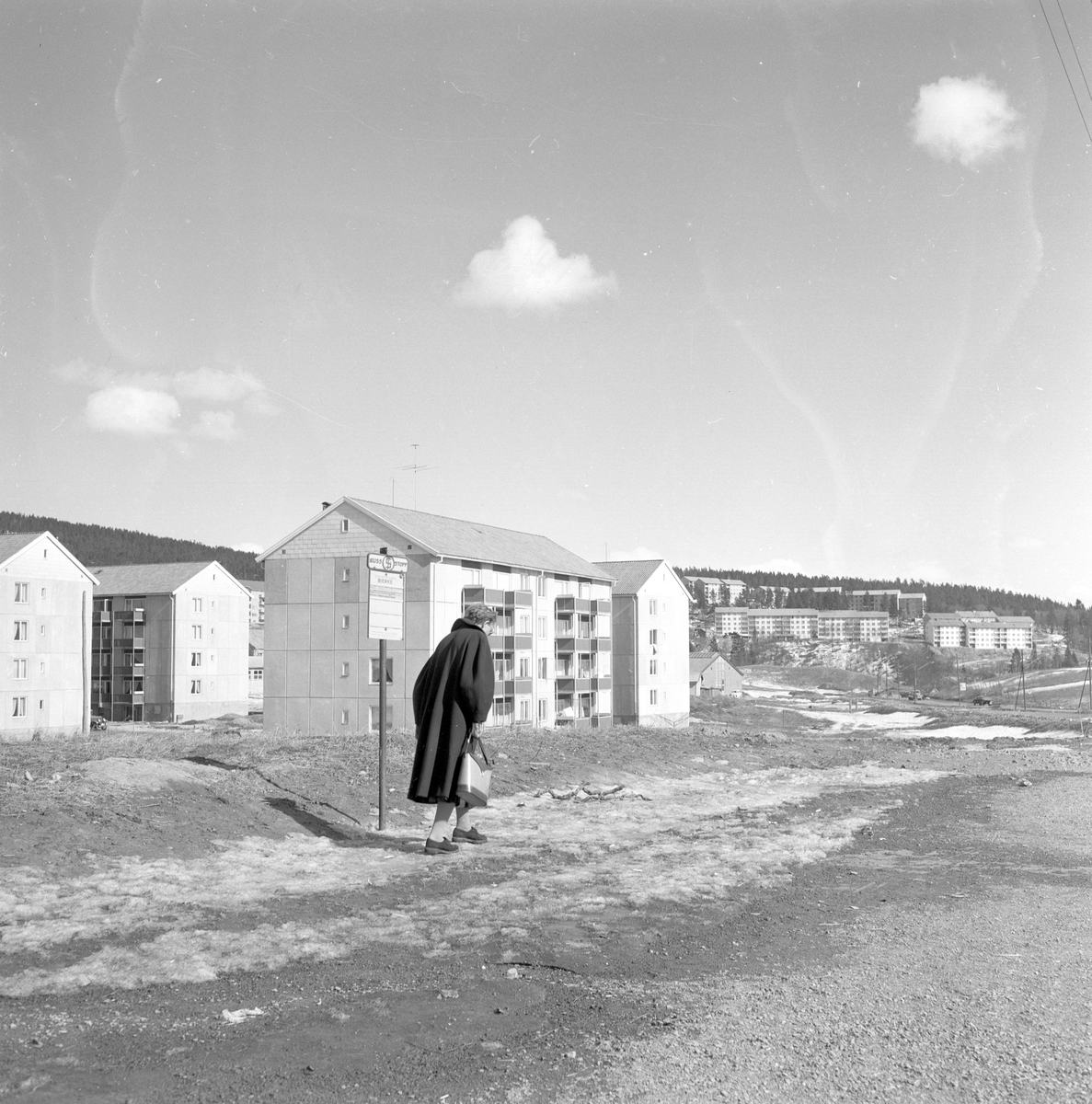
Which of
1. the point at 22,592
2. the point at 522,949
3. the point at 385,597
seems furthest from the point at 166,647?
the point at 522,949

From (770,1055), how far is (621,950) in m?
1.90

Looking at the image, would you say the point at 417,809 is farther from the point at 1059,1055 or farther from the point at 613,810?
the point at 1059,1055

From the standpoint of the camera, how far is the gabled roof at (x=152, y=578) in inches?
3575

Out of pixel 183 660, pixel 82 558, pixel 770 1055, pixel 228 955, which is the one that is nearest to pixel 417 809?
pixel 228 955

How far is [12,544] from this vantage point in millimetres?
70500

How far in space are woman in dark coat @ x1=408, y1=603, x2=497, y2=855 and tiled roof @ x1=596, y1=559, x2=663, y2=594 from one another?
6225 cm

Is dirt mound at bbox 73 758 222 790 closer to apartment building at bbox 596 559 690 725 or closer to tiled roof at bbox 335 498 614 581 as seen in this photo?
tiled roof at bbox 335 498 614 581

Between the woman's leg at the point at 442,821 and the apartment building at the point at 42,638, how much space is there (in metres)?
64.2

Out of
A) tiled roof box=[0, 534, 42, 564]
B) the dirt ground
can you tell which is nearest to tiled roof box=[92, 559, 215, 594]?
tiled roof box=[0, 534, 42, 564]

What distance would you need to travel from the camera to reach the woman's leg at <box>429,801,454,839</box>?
30.8ft

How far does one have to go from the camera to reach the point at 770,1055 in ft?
13.9

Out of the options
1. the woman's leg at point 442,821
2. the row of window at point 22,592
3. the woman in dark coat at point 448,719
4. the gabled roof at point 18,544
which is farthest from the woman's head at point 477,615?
the row of window at point 22,592

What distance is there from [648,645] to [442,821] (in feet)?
209

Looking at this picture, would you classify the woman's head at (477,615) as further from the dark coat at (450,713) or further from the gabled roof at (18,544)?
the gabled roof at (18,544)
